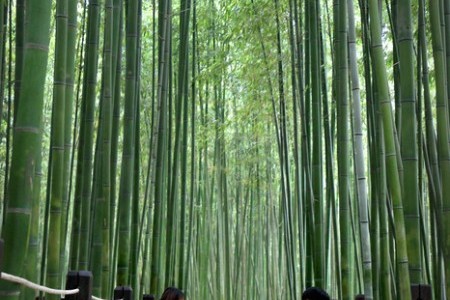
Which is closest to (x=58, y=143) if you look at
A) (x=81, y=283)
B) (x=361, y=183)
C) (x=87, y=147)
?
(x=81, y=283)

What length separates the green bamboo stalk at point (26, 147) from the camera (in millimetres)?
1540

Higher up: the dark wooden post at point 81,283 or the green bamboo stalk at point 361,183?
the green bamboo stalk at point 361,183

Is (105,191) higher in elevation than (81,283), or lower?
higher

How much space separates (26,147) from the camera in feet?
5.17

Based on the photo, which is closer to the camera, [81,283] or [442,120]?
[81,283]

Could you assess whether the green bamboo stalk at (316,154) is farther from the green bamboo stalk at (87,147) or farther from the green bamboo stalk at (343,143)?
the green bamboo stalk at (87,147)

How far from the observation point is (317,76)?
11.6 ft

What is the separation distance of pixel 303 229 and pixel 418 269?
6.22 ft

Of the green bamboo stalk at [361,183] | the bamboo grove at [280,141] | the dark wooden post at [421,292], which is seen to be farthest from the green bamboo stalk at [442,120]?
the green bamboo stalk at [361,183]

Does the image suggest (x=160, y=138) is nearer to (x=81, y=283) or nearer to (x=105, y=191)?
(x=105, y=191)

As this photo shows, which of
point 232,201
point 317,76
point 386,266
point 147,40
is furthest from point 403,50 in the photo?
point 232,201

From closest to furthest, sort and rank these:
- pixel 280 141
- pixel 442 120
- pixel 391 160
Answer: pixel 391 160, pixel 442 120, pixel 280 141

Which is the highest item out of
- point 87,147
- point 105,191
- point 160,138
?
point 160,138

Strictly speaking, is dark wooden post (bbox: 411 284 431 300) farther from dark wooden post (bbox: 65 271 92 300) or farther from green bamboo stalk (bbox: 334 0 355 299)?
dark wooden post (bbox: 65 271 92 300)
